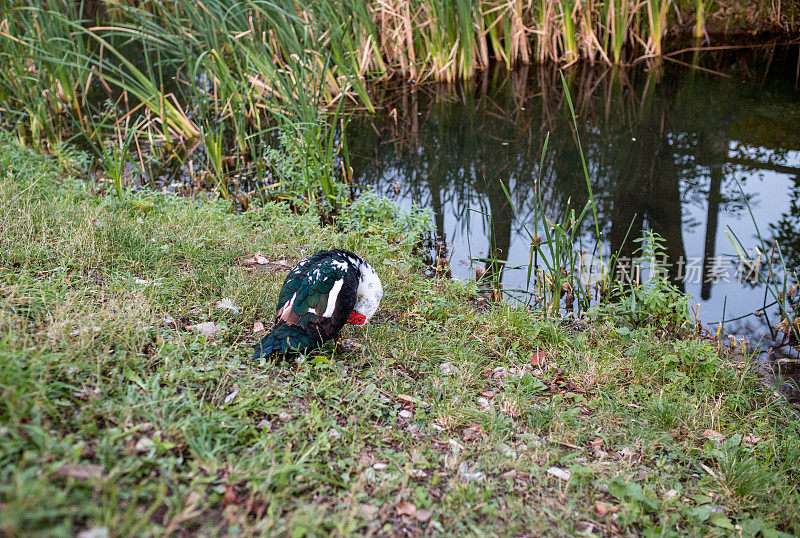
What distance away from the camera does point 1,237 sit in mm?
3457

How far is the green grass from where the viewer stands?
187 centimetres

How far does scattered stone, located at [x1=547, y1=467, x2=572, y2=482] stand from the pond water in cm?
186

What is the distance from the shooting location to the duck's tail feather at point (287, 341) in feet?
9.04

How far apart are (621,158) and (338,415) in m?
4.74

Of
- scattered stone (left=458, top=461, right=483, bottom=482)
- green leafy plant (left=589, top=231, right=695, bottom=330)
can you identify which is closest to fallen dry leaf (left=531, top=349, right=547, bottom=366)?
green leafy plant (left=589, top=231, right=695, bottom=330)

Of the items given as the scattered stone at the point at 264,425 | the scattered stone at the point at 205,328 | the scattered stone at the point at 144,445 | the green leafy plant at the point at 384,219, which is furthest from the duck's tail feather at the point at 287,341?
the green leafy plant at the point at 384,219

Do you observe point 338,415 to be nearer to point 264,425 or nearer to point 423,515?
point 264,425

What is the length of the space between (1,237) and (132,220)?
0.84 m

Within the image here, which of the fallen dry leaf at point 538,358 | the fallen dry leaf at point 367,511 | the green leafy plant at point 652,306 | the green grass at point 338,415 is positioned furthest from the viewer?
the green leafy plant at point 652,306

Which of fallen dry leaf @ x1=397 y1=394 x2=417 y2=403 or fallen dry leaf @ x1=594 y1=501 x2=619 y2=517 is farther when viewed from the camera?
fallen dry leaf @ x1=397 y1=394 x2=417 y2=403

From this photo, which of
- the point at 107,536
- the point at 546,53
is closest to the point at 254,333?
the point at 107,536

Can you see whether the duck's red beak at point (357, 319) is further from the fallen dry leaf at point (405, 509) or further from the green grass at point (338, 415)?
the fallen dry leaf at point (405, 509)

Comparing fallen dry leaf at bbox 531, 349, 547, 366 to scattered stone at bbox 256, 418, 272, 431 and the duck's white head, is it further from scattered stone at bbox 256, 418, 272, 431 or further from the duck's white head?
scattered stone at bbox 256, 418, 272, 431

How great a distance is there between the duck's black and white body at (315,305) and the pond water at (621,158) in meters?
1.41
